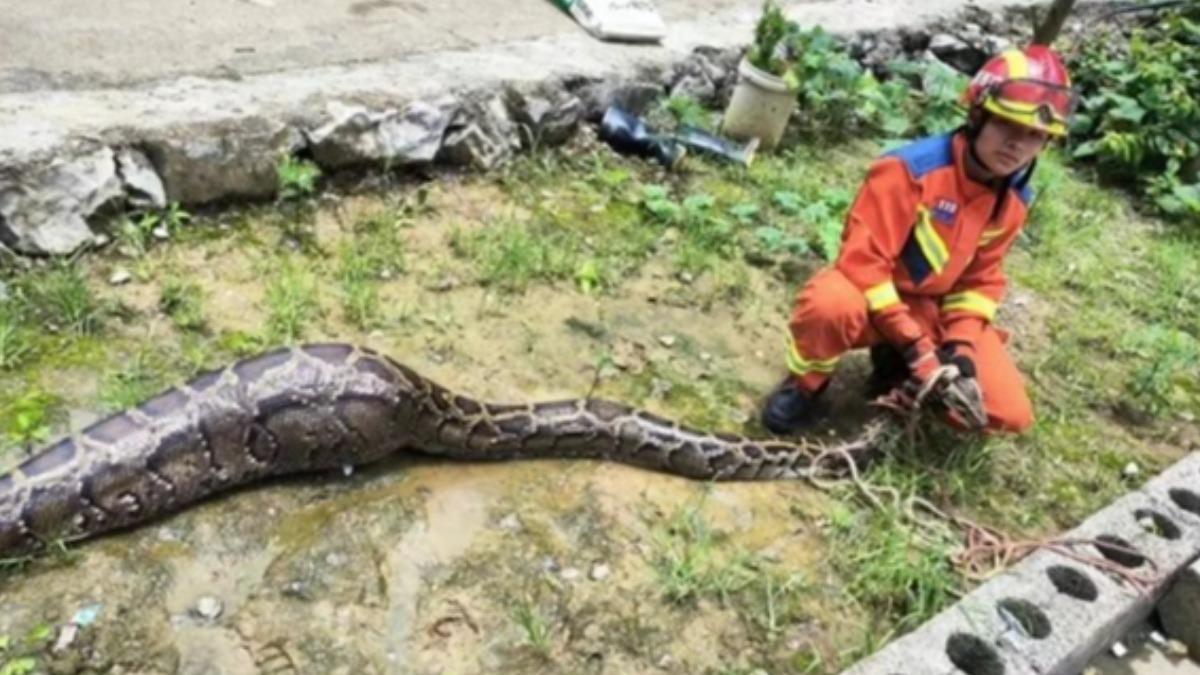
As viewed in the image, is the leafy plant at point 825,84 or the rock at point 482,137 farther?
the leafy plant at point 825,84

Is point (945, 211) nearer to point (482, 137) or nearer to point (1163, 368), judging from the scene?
point (1163, 368)

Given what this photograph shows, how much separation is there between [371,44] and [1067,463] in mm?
3750

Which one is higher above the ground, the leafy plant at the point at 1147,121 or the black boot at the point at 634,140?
the leafy plant at the point at 1147,121

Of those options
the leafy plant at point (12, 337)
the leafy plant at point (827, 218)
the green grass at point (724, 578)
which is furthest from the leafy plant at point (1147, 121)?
the leafy plant at point (12, 337)

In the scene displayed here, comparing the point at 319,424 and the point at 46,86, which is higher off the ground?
the point at 46,86

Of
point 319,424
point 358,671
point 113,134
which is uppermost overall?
point 113,134

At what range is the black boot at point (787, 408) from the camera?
4.31 meters

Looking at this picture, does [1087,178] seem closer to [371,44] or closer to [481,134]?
[481,134]

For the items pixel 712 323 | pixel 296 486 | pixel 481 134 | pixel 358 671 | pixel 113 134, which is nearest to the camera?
pixel 358 671

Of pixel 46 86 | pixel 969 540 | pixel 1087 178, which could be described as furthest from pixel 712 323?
pixel 1087 178

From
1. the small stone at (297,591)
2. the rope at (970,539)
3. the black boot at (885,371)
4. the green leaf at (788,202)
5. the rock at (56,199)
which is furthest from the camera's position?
the green leaf at (788,202)

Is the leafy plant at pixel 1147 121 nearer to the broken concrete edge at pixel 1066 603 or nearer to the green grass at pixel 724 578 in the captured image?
the broken concrete edge at pixel 1066 603

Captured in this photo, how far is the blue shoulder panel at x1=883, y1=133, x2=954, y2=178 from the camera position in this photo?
407 centimetres

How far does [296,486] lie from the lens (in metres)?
3.57
